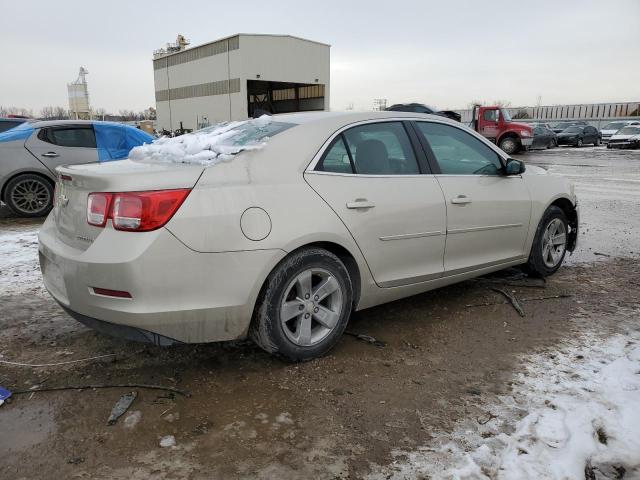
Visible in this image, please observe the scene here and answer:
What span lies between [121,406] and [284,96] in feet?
180

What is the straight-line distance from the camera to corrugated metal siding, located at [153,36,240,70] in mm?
45375

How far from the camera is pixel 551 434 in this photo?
99.0 inches

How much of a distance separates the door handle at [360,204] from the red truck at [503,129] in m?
22.6

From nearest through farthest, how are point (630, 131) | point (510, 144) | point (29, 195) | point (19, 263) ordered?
point (19, 263), point (29, 195), point (510, 144), point (630, 131)

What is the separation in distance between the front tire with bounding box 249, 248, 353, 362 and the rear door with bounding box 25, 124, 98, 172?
6.58m

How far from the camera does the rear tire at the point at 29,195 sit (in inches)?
316

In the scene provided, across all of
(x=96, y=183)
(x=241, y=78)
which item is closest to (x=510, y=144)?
(x=96, y=183)

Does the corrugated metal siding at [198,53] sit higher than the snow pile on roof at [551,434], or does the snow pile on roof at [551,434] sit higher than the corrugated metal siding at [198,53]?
the corrugated metal siding at [198,53]

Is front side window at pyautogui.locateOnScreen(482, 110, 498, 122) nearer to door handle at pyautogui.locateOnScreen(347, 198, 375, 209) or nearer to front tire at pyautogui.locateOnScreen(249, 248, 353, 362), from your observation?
door handle at pyautogui.locateOnScreen(347, 198, 375, 209)

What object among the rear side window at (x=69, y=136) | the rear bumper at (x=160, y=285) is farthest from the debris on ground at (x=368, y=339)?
the rear side window at (x=69, y=136)

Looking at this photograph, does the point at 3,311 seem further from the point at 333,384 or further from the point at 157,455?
the point at 333,384

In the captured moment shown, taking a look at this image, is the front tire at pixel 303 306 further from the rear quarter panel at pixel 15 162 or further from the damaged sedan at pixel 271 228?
the rear quarter panel at pixel 15 162

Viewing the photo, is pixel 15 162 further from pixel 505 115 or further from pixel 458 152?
pixel 505 115

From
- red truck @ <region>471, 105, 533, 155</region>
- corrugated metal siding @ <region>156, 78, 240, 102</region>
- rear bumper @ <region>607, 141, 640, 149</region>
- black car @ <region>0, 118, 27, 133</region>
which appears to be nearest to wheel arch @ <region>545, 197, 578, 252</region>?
black car @ <region>0, 118, 27, 133</region>
